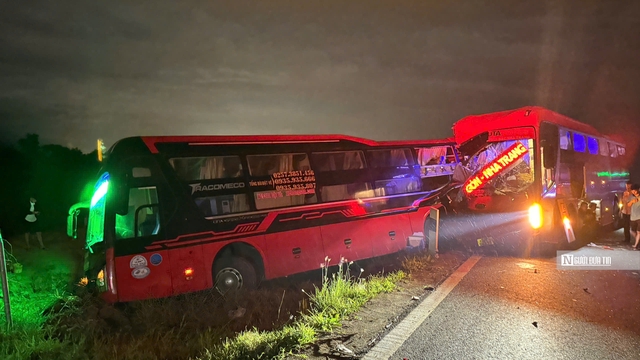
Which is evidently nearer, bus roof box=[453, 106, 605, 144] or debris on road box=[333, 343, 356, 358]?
debris on road box=[333, 343, 356, 358]

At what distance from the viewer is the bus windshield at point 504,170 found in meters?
10.9

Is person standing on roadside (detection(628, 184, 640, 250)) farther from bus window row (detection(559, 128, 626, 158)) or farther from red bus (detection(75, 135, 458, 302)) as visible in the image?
red bus (detection(75, 135, 458, 302))

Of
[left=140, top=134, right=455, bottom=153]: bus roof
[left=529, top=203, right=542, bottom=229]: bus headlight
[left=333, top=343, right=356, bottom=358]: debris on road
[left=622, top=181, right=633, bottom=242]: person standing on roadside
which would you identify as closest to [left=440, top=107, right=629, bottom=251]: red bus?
[left=529, top=203, right=542, bottom=229]: bus headlight

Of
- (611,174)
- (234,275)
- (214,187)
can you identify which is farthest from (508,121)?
(611,174)

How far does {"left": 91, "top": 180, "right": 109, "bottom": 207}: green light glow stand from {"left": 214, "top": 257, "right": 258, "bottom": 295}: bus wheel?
2.21m

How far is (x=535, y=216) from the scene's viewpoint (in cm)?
1068

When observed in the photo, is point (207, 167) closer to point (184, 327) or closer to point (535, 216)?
point (184, 327)

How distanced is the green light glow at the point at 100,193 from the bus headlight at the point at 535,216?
370 inches

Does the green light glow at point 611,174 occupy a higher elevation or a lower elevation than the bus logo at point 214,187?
lower

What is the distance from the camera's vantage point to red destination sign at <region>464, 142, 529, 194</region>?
10.9 m

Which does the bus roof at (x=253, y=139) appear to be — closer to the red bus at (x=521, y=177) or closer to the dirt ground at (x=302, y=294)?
the red bus at (x=521, y=177)

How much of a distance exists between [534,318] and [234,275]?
15.6ft

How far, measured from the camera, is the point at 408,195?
10820 mm

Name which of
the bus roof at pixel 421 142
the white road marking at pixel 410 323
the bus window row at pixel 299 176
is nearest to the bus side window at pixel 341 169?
the bus window row at pixel 299 176
